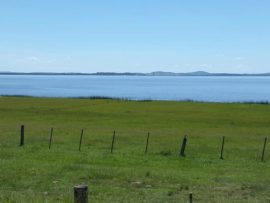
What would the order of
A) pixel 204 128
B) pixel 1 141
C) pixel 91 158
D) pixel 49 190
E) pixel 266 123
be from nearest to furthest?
1. pixel 49 190
2. pixel 91 158
3. pixel 1 141
4. pixel 204 128
5. pixel 266 123

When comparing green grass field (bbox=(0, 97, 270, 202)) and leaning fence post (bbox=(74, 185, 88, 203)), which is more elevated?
leaning fence post (bbox=(74, 185, 88, 203))

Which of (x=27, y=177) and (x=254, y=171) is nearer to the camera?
(x=27, y=177)

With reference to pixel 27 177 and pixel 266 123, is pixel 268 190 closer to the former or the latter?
pixel 27 177

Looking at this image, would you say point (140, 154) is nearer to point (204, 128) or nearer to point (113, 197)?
point (113, 197)

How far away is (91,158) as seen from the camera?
28734mm

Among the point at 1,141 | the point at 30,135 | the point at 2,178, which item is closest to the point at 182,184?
the point at 2,178

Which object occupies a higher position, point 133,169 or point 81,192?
point 81,192

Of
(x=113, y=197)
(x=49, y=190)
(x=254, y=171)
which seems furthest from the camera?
(x=254, y=171)

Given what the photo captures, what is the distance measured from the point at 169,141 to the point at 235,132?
12.3 m

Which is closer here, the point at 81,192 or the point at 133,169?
the point at 81,192

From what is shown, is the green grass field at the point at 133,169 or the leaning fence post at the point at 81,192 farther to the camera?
the green grass field at the point at 133,169

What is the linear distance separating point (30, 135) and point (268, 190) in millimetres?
28763

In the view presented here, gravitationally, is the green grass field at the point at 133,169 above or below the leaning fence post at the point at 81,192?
below

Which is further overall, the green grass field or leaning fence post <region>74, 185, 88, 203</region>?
the green grass field
